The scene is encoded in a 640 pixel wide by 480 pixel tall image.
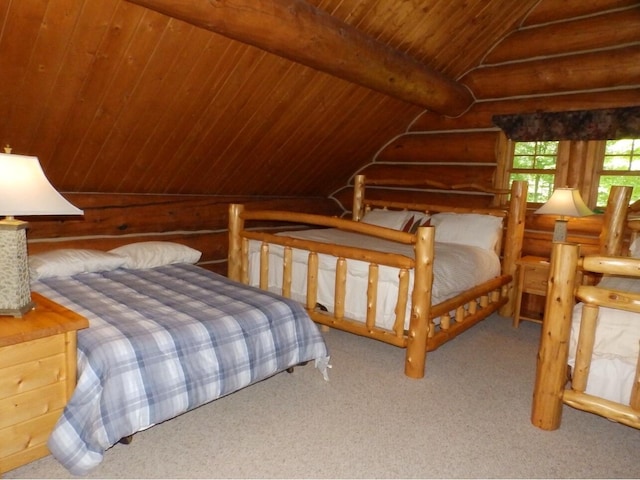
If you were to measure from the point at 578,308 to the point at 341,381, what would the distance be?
4.45ft

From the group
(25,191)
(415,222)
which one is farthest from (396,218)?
(25,191)

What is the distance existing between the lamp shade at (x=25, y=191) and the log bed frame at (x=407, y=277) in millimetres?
1629

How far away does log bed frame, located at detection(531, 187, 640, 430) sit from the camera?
6.36 feet

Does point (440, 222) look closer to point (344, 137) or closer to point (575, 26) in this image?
point (344, 137)

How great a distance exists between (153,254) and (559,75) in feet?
12.0

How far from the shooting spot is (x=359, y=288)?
3.02 meters

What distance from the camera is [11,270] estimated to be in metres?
1.79

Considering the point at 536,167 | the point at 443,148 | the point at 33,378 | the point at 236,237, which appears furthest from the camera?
the point at 443,148

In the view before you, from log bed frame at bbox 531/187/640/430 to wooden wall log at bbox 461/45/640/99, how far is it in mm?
2350

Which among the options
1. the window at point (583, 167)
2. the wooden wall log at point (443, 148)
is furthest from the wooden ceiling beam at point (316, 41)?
the window at point (583, 167)

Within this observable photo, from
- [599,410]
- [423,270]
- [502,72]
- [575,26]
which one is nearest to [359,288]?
[423,270]

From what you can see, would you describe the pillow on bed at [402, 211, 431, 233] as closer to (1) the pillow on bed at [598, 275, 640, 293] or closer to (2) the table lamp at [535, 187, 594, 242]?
(2) the table lamp at [535, 187, 594, 242]

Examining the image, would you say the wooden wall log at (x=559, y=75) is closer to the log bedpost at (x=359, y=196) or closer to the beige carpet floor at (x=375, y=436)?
the log bedpost at (x=359, y=196)

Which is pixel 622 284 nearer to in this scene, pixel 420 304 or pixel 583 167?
pixel 420 304
